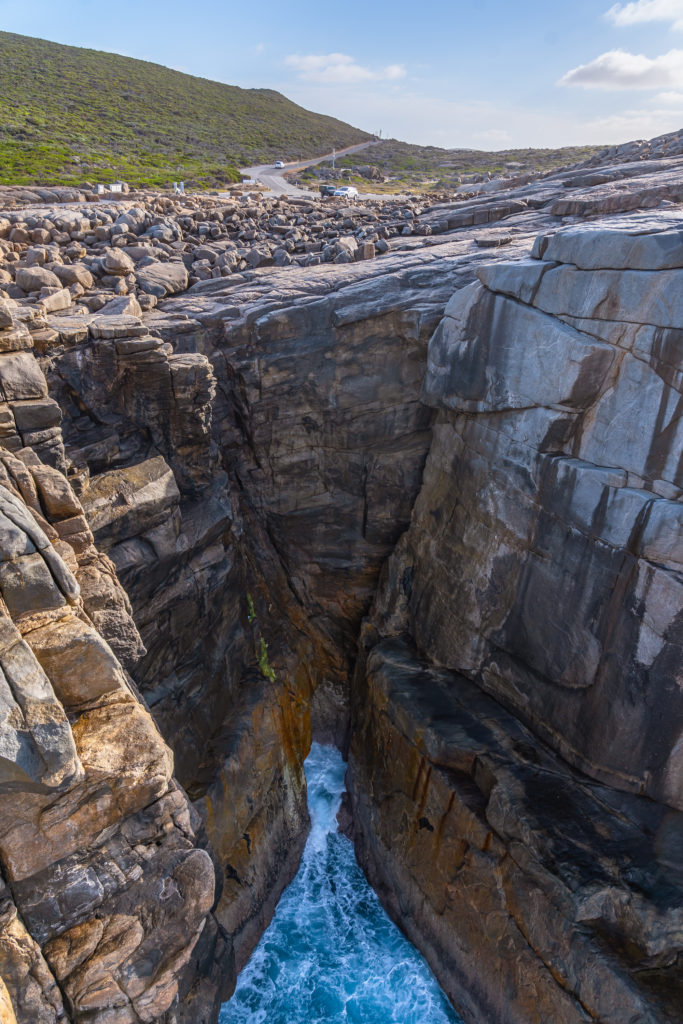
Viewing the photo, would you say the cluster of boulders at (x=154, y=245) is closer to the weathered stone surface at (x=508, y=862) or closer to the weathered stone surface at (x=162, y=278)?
the weathered stone surface at (x=162, y=278)

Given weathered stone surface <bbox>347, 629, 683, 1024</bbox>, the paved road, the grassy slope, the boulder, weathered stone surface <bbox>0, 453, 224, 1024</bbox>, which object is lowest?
weathered stone surface <bbox>347, 629, 683, 1024</bbox>

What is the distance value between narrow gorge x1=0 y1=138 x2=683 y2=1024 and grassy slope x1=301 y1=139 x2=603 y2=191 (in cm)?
4016

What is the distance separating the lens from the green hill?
44031 mm

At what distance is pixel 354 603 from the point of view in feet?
62.8

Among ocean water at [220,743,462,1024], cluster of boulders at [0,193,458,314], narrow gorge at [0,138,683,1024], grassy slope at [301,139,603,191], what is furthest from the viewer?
grassy slope at [301,139,603,191]

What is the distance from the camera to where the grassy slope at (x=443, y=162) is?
56.2 meters

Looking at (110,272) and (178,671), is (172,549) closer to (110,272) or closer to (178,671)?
(178,671)

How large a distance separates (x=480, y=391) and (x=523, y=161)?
212 feet

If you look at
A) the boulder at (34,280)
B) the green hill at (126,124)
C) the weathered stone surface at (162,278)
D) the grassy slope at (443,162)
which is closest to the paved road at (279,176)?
the green hill at (126,124)

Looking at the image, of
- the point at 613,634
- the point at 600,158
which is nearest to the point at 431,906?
the point at 613,634

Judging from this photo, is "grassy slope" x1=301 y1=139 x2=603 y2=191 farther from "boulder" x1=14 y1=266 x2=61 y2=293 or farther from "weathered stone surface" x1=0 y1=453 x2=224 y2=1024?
"weathered stone surface" x1=0 y1=453 x2=224 y2=1024

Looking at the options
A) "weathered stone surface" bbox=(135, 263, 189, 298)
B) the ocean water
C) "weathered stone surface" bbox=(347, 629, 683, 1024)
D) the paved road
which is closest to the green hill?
the paved road

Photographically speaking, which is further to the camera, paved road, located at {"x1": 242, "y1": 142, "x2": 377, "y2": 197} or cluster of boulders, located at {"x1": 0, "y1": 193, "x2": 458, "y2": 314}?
paved road, located at {"x1": 242, "y1": 142, "x2": 377, "y2": 197}

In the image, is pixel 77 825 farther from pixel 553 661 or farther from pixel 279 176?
pixel 279 176
